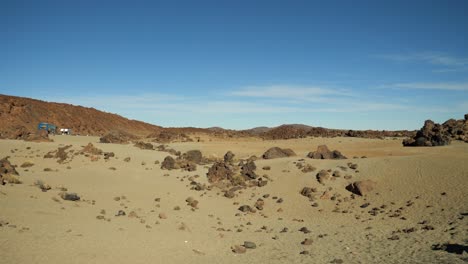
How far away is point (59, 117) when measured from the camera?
6253 centimetres

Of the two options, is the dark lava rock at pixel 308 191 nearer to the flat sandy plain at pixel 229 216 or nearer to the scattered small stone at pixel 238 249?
the flat sandy plain at pixel 229 216

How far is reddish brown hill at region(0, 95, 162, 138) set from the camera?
5312 cm

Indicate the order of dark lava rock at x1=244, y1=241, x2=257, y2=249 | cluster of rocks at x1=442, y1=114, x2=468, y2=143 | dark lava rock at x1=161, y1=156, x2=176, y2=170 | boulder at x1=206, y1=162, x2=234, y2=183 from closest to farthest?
dark lava rock at x1=244, y1=241, x2=257, y2=249 → boulder at x1=206, y1=162, x2=234, y2=183 → dark lava rock at x1=161, y1=156, x2=176, y2=170 → cluster of rocks at x1=442, y1=114, x2=468, y2=143

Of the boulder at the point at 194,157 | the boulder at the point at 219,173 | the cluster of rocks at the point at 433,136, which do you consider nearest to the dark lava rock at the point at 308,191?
the boulder at the point at 219,173

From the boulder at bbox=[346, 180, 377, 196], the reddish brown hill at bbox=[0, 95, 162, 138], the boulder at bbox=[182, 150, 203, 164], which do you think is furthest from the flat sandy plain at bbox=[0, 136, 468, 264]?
the reddish brown hill at bbox=[0, 95, 162, 138]

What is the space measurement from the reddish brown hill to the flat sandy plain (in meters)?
33.4

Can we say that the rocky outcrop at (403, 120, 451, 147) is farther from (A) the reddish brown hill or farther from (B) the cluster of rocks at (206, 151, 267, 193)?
(A) the reddish brown hill

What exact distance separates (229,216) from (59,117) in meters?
55.8

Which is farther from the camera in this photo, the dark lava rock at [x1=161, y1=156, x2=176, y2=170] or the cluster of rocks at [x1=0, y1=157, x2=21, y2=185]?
the dark lava rock at [x1=161, y1=156, x2=176, y2=170]

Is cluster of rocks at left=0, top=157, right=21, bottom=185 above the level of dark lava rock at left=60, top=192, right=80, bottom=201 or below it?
above

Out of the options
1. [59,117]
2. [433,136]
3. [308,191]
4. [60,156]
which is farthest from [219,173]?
[59,117]

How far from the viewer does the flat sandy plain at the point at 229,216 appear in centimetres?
942

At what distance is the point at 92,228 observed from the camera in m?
10.9

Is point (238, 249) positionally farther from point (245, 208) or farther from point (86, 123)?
point (86, 123)
